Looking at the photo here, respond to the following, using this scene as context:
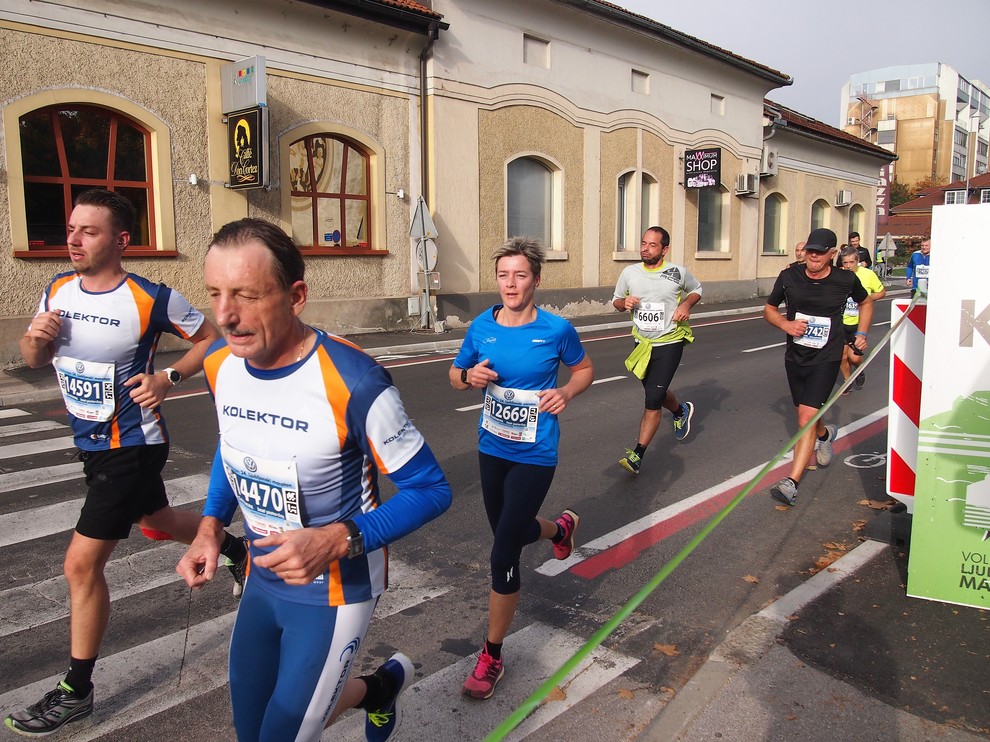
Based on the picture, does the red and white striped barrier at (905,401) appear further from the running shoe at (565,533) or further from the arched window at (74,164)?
the arched window at (74,164)

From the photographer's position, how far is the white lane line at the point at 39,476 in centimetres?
623

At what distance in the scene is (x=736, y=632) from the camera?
3.79 m

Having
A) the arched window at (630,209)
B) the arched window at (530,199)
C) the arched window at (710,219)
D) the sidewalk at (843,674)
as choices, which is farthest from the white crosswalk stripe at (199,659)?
the arched window at (710,219)

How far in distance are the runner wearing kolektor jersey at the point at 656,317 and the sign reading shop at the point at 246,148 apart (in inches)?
354

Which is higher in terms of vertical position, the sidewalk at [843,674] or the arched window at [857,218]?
the arched window at [857,218]

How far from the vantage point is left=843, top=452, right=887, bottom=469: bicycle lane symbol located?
696 cm

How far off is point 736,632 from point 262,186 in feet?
40.4

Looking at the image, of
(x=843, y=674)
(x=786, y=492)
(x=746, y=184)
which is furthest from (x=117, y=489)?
(x=746, y=184)

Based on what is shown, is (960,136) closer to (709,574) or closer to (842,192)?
(842,192)

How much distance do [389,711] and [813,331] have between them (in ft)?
15.2

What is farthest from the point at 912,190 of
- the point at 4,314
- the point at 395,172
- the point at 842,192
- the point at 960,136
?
the point at 4,314

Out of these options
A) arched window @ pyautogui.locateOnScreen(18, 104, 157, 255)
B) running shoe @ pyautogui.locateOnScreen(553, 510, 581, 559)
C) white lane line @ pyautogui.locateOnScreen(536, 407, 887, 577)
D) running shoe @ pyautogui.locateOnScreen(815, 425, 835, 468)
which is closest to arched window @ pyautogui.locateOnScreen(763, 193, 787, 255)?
arched window @ pyautogui.locateOnScreen(18, 104, 157, 255)

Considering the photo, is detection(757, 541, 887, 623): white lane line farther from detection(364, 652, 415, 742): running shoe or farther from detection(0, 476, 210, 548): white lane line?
detection(0, 476, 210, 548): white lane line

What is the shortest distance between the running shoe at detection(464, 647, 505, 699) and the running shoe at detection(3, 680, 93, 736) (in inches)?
59.1
